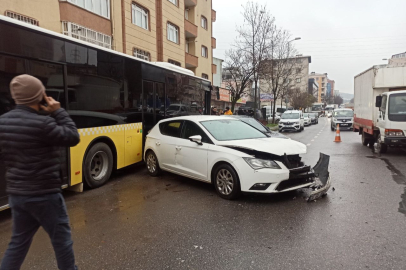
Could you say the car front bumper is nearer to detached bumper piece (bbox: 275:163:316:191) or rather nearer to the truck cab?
detached bumper piece (bbox: 275:163:316:191)

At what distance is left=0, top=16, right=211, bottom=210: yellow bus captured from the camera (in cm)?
458

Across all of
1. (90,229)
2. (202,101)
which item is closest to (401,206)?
(90,229)

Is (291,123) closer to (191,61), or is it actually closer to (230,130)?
(191,61)

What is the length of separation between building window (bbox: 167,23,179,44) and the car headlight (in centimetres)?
1955

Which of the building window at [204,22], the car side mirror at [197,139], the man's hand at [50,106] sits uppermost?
the building window at [204,22]

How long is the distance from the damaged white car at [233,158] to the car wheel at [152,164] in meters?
0.19

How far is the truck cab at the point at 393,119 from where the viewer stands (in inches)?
378

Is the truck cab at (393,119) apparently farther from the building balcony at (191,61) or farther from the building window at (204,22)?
the building window at (204,22)

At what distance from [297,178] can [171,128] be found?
10.4ft

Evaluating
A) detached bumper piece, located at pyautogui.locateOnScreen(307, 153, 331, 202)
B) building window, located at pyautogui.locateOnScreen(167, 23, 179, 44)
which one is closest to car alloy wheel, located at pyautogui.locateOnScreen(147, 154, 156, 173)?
detached bumper piece, located at pyautogui.locateOnScreen(307, 153, 331, 202)

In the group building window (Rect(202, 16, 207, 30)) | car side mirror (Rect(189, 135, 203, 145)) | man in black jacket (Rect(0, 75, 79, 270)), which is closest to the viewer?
man in black jacket (Rect(0, 75, 79, 270))

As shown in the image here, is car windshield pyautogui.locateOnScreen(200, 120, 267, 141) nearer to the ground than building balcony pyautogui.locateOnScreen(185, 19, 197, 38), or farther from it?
nearer to the ground

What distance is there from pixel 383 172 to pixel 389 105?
3.35m

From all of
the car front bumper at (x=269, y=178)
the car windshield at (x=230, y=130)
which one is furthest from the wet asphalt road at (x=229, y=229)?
the car windshield at (x=230, y=130)
